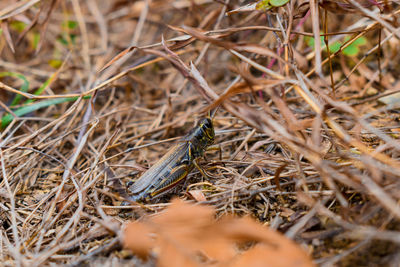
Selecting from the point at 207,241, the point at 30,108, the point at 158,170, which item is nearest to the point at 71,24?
the point at 30,108

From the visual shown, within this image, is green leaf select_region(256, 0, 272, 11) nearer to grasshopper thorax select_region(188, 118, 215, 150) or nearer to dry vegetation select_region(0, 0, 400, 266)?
dry vegetation select_region(0, 0, 400, 266)

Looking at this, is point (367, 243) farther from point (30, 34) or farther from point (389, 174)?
point (30, 34)

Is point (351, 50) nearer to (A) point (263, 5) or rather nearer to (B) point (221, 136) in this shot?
(A) point (263, 5)

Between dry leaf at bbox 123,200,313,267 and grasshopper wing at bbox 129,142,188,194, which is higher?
dry leaf at bbox 123,200,313,267

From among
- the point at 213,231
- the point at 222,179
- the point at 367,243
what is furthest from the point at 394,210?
the point at 222,179

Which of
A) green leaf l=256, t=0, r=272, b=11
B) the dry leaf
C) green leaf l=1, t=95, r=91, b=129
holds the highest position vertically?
green leaf l=256, t=0, r=272, b=11

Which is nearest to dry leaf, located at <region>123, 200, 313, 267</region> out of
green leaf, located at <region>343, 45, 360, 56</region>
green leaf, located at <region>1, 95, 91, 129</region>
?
green leaf, located at <region>1, 95, 91, 129</region>
